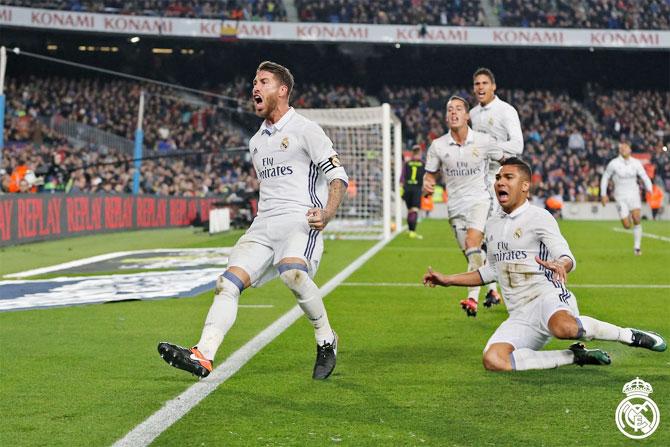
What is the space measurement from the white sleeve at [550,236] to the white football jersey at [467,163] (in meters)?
3.67

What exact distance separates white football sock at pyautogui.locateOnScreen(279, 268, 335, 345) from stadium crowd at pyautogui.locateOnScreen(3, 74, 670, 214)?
27.9 meters

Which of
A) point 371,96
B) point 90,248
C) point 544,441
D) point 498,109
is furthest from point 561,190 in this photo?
point 544,441

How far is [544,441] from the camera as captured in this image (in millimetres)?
5094

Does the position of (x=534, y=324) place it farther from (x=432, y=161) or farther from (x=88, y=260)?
(x=88, y=260)

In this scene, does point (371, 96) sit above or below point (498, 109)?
above

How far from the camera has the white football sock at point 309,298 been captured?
6.68m

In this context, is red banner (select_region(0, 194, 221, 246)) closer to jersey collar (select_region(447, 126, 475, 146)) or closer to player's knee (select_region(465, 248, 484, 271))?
jersey collar (select_region(447, 126, 475, 146))

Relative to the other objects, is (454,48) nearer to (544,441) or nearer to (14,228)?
(14,228)

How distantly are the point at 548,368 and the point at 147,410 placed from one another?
2669 millimetres

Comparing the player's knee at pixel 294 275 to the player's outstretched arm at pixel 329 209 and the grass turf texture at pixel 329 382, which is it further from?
the grass turf texture at pixel 329 382

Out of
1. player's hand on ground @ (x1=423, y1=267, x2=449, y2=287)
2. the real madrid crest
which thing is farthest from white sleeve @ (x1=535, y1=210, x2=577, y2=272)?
the real madrid crest

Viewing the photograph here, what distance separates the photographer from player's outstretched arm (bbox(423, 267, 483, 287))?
710 centimetres

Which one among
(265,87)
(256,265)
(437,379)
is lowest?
(437,379)

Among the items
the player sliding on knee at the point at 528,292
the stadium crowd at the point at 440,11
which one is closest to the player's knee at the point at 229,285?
the player sliding on knee at the point at 528,292
